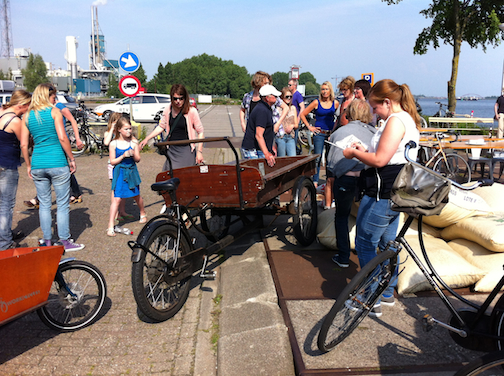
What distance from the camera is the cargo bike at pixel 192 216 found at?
144 inches

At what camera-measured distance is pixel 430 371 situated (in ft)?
9.59

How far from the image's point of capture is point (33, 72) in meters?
80.0

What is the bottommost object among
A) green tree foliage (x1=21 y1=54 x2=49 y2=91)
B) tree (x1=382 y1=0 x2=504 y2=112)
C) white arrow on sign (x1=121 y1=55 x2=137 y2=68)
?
white arrow on sign (x1=121 y1=55 x2=137 y2=68)

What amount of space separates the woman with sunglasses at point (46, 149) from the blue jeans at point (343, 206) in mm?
3102

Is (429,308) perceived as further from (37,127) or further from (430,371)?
(37,127)

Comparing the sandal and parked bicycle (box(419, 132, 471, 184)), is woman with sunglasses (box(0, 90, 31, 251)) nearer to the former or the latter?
the sandal

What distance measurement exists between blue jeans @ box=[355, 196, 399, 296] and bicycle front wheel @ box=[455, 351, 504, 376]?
1.26 metres

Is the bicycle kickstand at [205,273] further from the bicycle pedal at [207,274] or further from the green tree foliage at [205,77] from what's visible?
the green tree foliage at [205,77]

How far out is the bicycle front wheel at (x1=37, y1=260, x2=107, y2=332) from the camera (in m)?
3.64

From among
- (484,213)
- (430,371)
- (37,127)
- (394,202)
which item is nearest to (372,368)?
(430,371)

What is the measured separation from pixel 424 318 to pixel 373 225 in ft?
2.47

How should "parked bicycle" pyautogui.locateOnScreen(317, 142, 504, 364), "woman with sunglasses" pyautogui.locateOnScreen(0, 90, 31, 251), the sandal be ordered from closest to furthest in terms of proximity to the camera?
"parked bicycle" pyautogui.locateOnScreen(317, 142, 504, 364) → "woman with sunglasses" pyautogui.locateOnScreen(0, 90, 31, 251) → the sandal

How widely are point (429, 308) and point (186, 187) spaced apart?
2.45 meters

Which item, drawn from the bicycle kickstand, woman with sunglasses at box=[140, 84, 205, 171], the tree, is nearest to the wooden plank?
the bicycle kickstand
